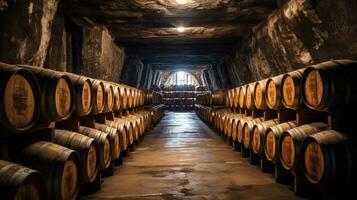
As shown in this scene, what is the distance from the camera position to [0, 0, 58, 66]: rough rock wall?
14.8 ft

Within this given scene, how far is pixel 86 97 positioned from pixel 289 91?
115 inches

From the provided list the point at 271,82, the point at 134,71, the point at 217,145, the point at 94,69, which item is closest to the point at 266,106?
the point at 271,82

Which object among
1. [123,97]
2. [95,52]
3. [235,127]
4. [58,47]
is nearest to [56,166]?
[123,97]

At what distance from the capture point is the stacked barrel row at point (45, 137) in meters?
2.16

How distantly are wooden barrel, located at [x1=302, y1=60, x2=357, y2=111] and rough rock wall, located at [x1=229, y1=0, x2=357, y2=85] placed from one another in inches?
70.5

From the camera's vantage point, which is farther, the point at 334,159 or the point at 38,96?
the point at 334,159

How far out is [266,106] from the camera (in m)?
5.34

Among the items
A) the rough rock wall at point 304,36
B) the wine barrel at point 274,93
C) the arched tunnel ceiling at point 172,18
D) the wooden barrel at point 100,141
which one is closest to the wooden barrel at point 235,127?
the wine barrel at point 274,93

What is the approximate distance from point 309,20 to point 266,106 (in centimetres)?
195

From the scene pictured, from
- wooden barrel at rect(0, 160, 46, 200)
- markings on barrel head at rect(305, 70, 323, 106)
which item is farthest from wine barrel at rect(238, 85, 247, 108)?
wooden barrel at rect(0, 160, 46, 200)

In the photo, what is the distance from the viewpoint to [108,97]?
5.48m

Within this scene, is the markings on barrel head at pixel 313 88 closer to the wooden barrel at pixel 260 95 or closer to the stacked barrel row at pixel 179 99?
the wooden barrel at pixel 260 95

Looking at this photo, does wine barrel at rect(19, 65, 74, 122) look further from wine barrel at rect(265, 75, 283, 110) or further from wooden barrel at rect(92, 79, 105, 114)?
wine barrel at rect(265, 75, 283, 110)

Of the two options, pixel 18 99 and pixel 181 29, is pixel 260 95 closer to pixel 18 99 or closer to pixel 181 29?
pixel 18 99
